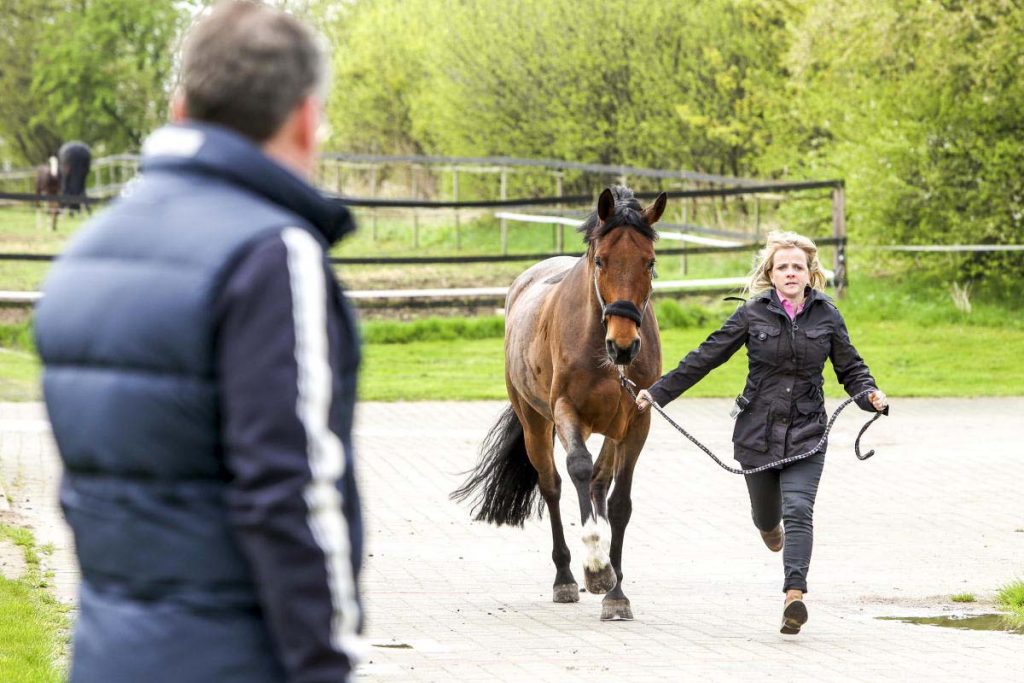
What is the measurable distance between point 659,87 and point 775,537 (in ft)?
81.8

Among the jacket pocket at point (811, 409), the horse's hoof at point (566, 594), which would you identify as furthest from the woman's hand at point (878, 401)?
the horse's hoof at point (566, 594)

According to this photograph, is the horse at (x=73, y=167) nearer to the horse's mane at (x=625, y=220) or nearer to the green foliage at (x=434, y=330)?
the green foliage at (x=434, y=330)

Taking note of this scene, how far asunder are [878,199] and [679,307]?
3136 millimetres

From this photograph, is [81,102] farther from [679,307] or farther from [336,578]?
[336,578]

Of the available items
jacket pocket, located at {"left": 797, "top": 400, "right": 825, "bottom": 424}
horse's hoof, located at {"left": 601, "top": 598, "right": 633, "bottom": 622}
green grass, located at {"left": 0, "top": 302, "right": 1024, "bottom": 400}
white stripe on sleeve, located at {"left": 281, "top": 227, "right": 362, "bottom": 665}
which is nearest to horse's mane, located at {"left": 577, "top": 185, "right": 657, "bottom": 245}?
jacket pocket, located at {"left": 797, "top": 400, "right": 825, "bottom": 424}

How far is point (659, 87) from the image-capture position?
1254 inches

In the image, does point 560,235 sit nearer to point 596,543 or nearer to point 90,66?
point 596,543

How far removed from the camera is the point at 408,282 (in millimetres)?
23938

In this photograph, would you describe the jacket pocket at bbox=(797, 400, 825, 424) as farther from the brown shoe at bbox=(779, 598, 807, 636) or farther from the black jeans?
the brown shoe at bbox=(779, 598, 807, 636)

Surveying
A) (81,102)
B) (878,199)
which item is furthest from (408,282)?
(81,102)

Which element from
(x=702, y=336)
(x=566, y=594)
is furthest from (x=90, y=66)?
(x=566, y=594)

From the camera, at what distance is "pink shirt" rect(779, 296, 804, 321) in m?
→ 7.43

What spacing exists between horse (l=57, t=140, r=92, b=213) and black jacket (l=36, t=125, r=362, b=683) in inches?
1391

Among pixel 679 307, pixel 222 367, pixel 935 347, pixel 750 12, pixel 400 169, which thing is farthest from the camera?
pixel 400 169
